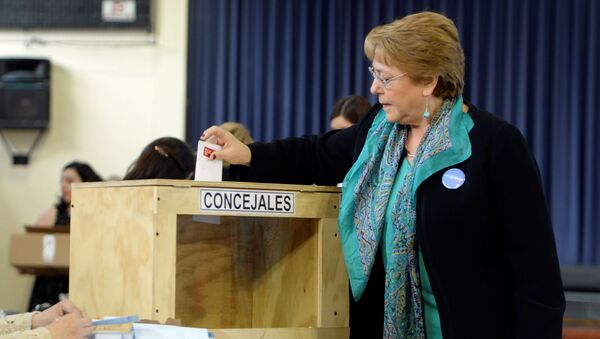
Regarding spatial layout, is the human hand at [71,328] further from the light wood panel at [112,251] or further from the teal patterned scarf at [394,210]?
the teal patterned scarf at [394,210]

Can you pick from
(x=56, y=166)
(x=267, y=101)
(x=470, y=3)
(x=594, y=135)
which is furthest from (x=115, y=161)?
(x=594, y=135)

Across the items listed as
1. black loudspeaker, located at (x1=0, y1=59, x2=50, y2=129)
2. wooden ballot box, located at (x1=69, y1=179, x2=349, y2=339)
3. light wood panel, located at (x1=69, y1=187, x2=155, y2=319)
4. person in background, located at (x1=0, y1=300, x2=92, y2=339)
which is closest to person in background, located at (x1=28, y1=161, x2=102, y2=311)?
black loudspeaker, located at (x1=0, y1=59, x2=50, y2=129)

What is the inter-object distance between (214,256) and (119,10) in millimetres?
3941

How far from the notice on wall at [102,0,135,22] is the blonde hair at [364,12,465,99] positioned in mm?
4227

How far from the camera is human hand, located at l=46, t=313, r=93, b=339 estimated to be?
1.81m

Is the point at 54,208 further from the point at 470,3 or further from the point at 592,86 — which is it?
the point at 592,86

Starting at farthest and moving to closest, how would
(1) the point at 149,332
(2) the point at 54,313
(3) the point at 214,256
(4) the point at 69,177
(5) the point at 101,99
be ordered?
(5) the point at 101,99
(4) the point at 69,177
(3) the point at 214,256
(2) the point at 54,313
(1) the point at 149,332

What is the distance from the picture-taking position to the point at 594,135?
5.59 m

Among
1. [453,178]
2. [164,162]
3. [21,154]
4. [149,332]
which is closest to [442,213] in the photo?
[453,178]

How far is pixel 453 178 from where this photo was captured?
192 cm

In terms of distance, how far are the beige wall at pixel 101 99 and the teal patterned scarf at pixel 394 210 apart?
161 inches

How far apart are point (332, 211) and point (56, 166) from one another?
4.32m

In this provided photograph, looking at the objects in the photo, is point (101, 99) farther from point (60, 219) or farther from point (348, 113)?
point (348, 113)

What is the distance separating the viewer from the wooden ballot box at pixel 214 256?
191 cm
